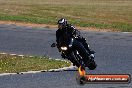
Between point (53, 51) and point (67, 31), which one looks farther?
point (53, 51)

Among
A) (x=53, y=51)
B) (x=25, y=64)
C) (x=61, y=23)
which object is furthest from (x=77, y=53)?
(x=53, y=51)

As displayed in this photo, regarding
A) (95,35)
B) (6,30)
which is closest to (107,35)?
(95,35)

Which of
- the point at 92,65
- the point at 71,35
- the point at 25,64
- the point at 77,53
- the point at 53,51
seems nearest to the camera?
the point at 71,35

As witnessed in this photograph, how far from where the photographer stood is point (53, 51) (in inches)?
1302

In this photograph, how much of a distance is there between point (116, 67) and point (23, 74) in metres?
5.60

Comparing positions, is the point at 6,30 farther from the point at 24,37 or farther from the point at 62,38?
the point at 62,38

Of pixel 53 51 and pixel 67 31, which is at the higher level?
pixel 67 31

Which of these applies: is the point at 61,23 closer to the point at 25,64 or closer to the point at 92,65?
the point at 92,65

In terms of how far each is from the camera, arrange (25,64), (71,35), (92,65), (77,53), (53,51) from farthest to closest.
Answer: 1. (53,51)
2. (25,64)
3. (92,65)
4. (77,53)
5. (71,35)

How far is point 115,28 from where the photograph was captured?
52125 millimetres

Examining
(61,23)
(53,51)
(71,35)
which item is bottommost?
(53,51)

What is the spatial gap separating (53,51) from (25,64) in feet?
29.5

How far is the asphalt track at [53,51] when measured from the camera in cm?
1913

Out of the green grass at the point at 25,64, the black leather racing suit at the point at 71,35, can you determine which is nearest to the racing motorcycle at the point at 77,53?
the black leather racing suit at the point at 71,35
